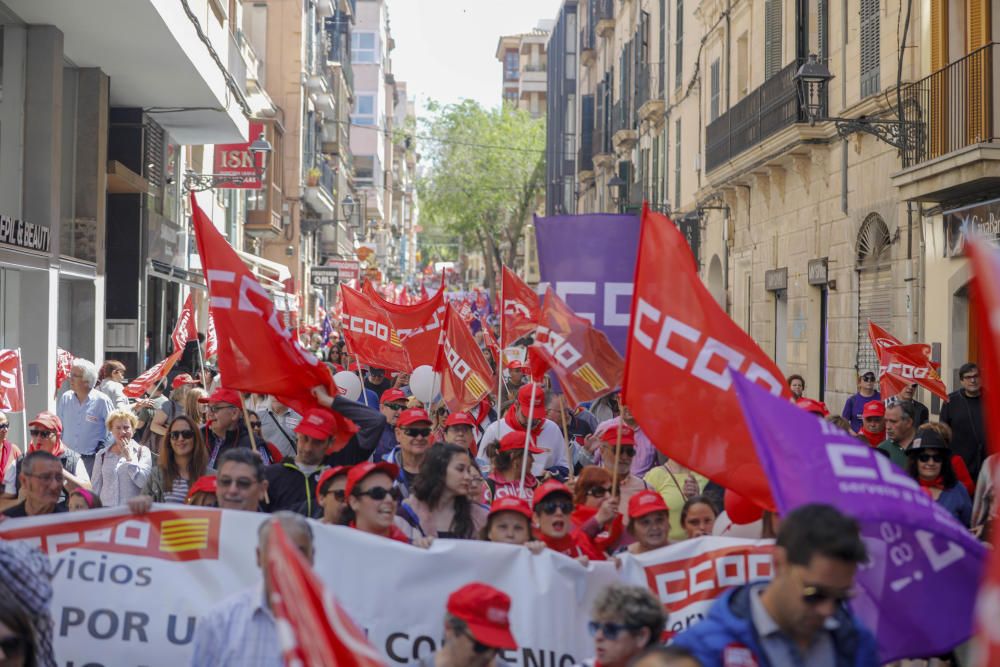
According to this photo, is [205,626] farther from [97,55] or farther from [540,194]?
[540,194]

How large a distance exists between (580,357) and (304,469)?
8.26 ft

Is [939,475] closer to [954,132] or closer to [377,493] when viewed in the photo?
[377,493]

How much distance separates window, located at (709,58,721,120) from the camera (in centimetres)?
2803

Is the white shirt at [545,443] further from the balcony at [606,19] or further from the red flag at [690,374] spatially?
the balcony at [606,19]

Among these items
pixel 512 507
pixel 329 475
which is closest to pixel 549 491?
pixel 512 507

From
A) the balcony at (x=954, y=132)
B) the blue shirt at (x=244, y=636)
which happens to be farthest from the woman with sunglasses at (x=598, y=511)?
the balcony at (x=954, y=132)

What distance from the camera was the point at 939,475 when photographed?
328 inches

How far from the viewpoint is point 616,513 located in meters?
6.81

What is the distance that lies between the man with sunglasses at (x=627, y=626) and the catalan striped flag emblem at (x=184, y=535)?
2.06 metres

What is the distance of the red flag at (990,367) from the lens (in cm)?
290

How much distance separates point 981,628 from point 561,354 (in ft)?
21.2

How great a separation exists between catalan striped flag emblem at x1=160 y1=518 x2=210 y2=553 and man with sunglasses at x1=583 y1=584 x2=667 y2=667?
2.06m

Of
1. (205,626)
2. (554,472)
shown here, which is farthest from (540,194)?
(205,626)

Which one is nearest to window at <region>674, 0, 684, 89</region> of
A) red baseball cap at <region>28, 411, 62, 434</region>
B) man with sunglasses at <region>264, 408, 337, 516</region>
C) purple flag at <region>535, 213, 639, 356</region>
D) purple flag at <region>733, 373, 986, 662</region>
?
purple flag at <region>535, 213, 639, 356</region>
